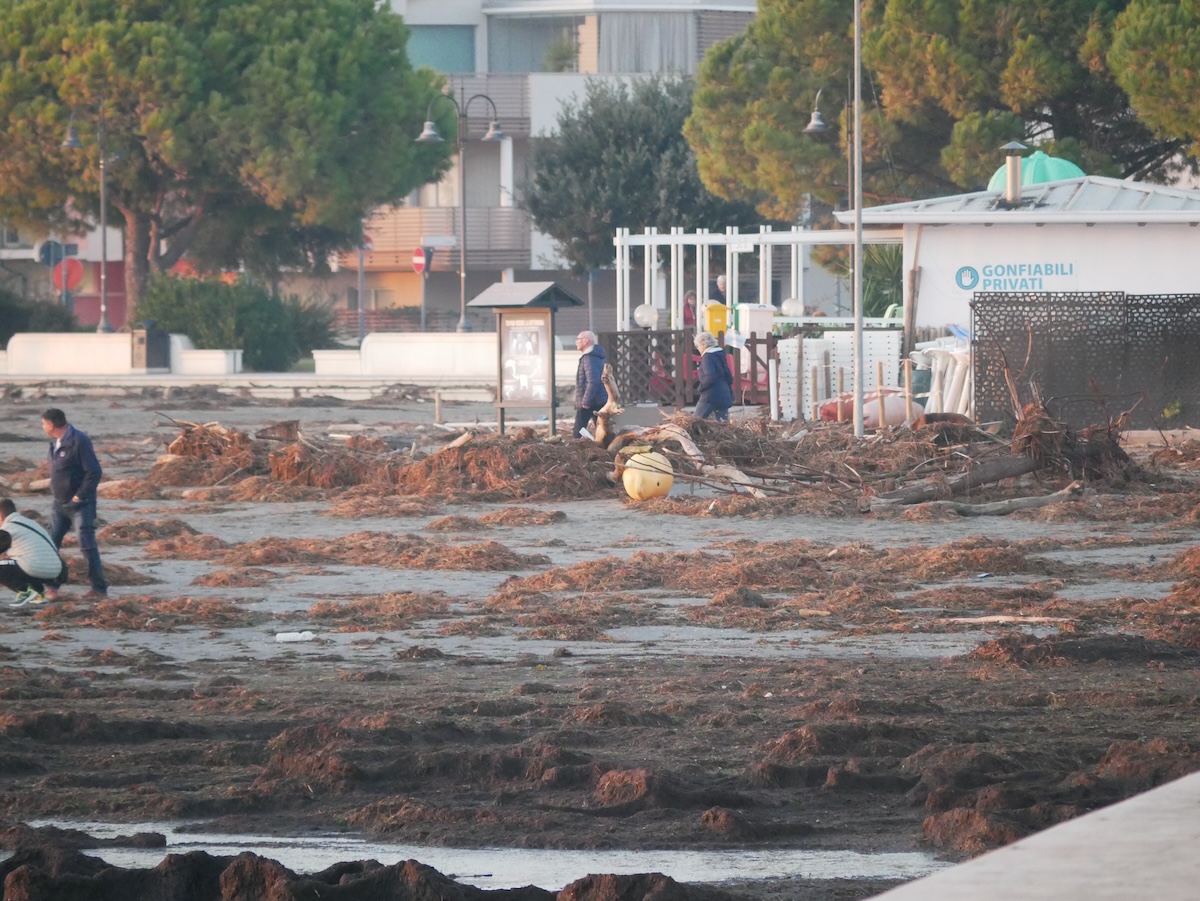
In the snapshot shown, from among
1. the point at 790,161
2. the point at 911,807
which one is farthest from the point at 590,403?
the point at 790,161

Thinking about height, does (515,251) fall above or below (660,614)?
above

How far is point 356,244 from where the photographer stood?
6078cm

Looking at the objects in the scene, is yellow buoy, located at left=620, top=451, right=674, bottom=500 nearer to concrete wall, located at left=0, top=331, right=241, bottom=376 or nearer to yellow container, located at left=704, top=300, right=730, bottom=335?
yellow container, located at left=704, top=300, right=730, bottom=335

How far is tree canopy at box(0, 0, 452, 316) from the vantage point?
51344mm

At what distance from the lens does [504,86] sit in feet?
220

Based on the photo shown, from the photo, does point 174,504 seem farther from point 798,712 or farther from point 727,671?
point 798,712

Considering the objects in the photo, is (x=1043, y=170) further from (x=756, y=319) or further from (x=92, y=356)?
(x=92, y=356)

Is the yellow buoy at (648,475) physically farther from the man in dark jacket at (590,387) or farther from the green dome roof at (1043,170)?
the green dome roof at (1043,170)

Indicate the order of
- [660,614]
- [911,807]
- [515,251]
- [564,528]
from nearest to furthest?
1. [911,807]
2. [660,614]
3. [564,528]
4. [515,251]

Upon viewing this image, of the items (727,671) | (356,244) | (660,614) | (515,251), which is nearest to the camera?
(727,671)

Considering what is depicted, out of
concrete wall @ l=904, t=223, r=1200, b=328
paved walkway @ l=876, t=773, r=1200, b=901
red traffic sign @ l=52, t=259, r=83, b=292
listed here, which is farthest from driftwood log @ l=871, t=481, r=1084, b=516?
red traffic sign @ l=52, t=259, r=83, b=292

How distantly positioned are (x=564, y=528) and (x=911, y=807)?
10.4 meters

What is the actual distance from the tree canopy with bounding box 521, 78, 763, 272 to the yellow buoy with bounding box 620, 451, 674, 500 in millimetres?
39822

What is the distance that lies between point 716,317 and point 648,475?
37.7 feet
